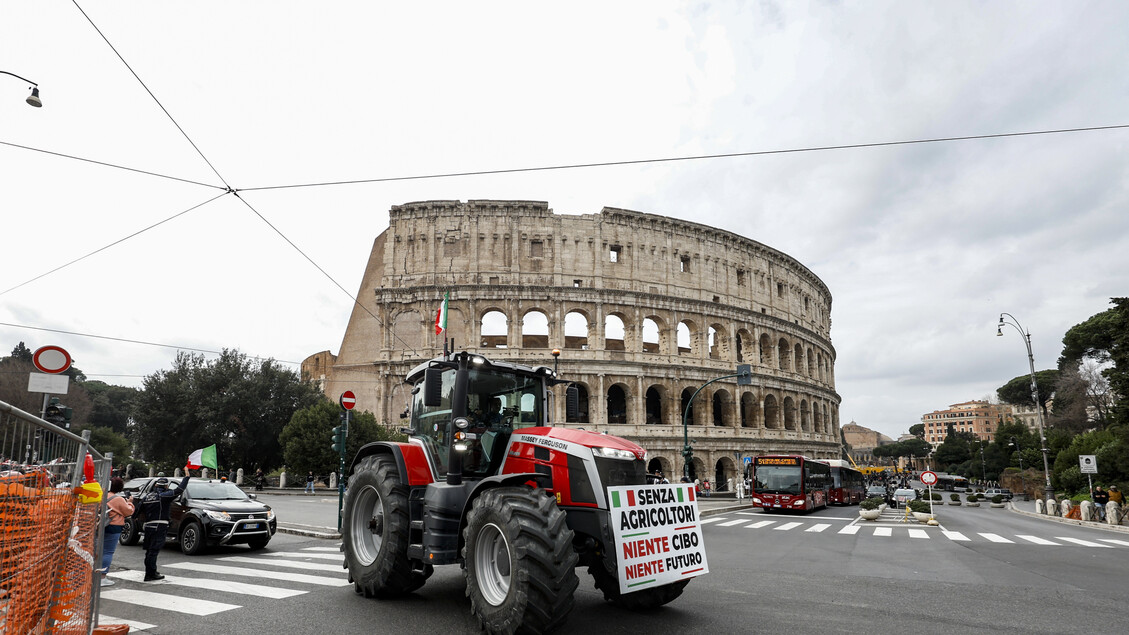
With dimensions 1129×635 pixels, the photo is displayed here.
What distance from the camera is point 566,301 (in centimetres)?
3722

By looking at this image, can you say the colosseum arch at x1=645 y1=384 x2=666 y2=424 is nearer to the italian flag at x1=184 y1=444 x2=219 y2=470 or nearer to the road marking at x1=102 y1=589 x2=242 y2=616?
the italian flag at x1=184 y1=444 x2=219 y2=470

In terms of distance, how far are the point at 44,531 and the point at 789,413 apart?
4774 cm

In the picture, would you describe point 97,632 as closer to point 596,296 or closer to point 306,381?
point 596,296

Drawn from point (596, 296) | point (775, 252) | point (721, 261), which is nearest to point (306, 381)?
point (596, 296)

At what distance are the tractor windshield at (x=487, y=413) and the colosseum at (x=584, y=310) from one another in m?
27.4

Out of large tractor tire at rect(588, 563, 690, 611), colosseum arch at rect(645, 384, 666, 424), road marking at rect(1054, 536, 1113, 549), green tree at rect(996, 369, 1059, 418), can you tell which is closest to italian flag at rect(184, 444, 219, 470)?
large tractor tire at rect(588, 563, 690, 611)

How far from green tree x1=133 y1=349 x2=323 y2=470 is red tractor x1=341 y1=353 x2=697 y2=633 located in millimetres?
32636

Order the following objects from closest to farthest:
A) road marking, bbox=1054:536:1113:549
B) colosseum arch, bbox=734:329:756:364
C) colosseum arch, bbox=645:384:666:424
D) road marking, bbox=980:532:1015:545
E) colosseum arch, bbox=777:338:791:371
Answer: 1. road marking, bbox=1054:536:1113:549
2. road marking, bbox=980:532:1015:545
3. colosseum arch, bbox=645:384:666:424
4. colosseum arch, bbox=734:329:756:364
5. colosseum arch, bbox=777:338:791:371

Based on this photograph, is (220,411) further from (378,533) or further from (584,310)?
(378,533)

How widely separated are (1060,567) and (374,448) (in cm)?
1138

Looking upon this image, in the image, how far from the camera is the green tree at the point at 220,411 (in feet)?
117

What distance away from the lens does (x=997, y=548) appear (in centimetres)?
1320

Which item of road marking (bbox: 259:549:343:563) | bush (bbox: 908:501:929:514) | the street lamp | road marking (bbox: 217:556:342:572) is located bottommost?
bush (bbox: 908:501:929:514)

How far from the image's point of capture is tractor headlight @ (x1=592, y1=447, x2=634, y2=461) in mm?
5611
